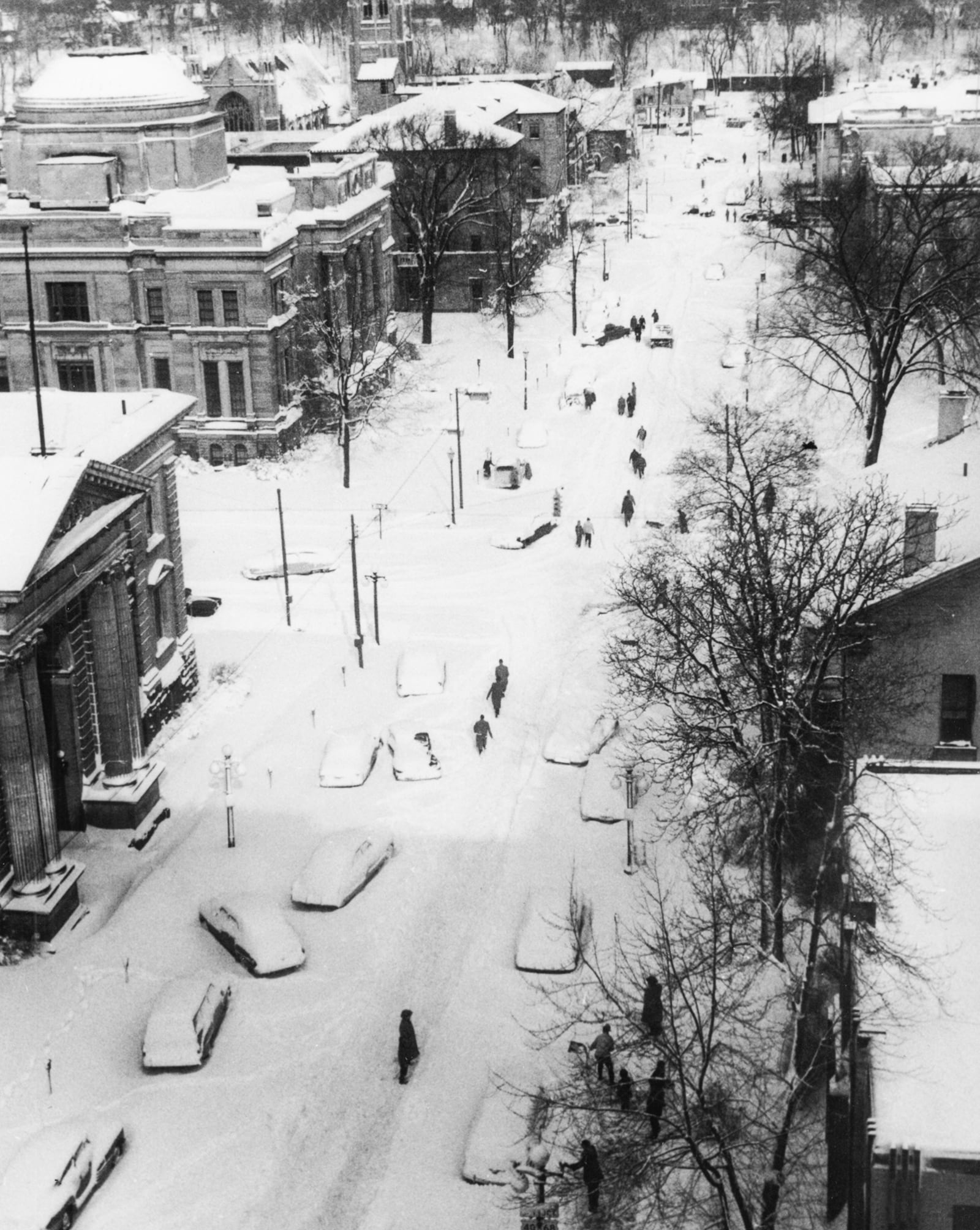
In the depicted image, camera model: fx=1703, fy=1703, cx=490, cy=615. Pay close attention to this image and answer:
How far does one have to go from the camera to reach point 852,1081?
22000 millimetres

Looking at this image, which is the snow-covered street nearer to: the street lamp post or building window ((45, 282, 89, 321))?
the street lamp post

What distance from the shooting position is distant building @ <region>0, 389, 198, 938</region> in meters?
32.9

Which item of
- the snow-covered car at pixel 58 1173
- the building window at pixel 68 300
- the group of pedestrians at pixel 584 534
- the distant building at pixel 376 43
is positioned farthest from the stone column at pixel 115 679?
the distant building at pixel 376 43

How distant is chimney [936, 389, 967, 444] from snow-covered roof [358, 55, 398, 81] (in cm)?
10123

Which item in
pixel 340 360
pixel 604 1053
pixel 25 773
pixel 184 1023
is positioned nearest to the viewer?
pixel 604 1053

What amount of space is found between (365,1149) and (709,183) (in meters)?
132

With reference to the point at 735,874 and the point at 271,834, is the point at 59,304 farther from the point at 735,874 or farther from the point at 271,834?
the point at 735,874

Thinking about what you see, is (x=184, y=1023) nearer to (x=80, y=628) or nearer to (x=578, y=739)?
(x=80, y=628)

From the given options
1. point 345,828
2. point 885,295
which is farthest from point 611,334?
point 345,828

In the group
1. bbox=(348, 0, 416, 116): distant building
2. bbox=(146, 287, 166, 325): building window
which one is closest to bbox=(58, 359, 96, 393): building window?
bbox=(146, 287, 166, 325): building window

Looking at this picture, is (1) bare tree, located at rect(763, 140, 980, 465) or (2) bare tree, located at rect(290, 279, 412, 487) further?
(2) bare tree, located at rect(290, 279, 412, 487)

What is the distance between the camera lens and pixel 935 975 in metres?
23.9

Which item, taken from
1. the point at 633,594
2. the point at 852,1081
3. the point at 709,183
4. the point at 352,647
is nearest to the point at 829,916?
the point at 852,1081

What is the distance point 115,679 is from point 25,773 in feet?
17.0
